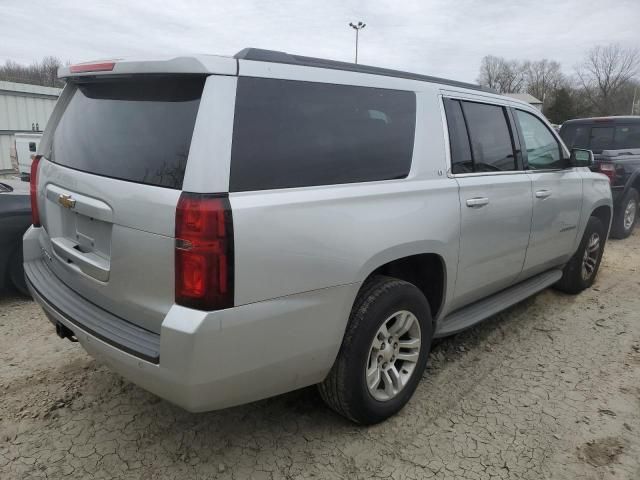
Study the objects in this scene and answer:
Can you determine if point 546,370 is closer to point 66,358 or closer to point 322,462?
point 322,462

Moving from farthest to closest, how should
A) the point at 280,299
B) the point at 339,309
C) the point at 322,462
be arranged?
1. the point at 322,462
2. the point at 339,309
3. the point at 280,299

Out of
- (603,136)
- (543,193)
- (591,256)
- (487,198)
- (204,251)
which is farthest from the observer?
(603,136)

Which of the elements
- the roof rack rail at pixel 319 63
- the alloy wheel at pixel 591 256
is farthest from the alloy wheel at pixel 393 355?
the alloy wheel at pixel 591 256

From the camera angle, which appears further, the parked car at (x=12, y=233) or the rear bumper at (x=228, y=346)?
the parked car at (x=12, y=233)

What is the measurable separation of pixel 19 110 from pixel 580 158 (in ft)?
59.7

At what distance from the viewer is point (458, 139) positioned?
10.2 ft

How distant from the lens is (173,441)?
2631mm

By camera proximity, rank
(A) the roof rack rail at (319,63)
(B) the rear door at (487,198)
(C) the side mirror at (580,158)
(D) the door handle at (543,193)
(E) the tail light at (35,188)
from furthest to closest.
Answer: (C) the side mirror at (580,158) < (D) the door handle at (543,193) < (B) the rear door at (487,198) < (E) the tail light at (35,188) < (A) the roof rack rail at (319,63)

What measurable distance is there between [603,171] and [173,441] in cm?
774

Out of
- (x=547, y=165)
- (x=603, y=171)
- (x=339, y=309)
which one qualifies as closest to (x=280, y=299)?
(x=339, y=309)

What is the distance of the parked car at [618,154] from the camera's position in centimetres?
775

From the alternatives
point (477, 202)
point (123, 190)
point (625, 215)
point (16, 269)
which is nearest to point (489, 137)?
point (477, 202)

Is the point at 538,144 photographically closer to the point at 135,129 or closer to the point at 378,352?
the point at 378,352

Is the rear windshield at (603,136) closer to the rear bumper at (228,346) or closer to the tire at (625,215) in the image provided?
the tire at (625,215)
